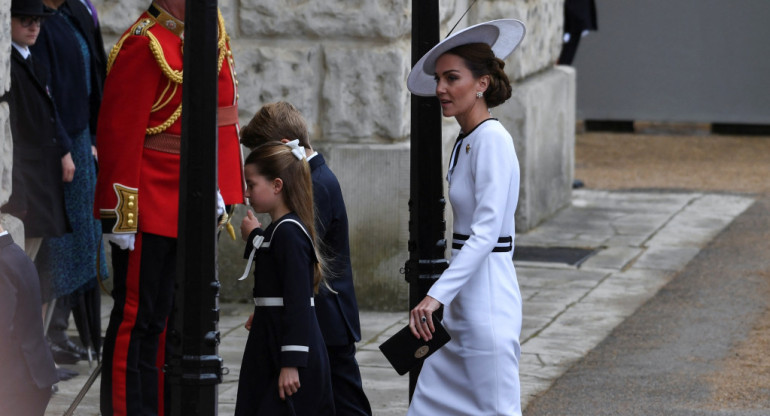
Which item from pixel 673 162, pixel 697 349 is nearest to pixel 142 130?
pixel 697 349

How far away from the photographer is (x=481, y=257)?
4.27 metres

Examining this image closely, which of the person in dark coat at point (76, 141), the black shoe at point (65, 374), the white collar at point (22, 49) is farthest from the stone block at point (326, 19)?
the black shoe at point (65, 374)

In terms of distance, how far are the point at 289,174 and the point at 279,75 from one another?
11.9 feet

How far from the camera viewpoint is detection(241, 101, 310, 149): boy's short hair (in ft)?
16.0

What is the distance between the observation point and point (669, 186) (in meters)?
13.6

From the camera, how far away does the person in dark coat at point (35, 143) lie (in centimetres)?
585

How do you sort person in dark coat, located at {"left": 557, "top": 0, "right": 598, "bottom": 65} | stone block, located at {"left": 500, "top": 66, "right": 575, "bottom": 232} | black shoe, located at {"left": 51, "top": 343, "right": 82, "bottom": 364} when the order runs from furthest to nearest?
person in dark coat, located at {"left": 557, "top": 0, "right": 598, "bottom": 65}
stone block, located at {"left": 500, "top": 66, "right": 575, "bottom": 232}
black shoe, located at {"left": 51, "top": 343, "right": 82, "bottom": 364}

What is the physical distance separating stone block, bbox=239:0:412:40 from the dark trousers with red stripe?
2.88 meters

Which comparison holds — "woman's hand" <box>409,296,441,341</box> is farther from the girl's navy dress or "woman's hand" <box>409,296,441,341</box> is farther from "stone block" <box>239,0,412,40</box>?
"stone block" <box>239,0,412,40</box>

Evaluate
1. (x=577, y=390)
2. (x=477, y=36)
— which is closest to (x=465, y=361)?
(x=477, y=36)

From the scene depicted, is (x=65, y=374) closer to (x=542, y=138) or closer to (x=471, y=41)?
(x=471, y=41)

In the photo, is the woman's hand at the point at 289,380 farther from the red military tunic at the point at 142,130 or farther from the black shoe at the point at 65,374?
the black shoe at the point at 65,374

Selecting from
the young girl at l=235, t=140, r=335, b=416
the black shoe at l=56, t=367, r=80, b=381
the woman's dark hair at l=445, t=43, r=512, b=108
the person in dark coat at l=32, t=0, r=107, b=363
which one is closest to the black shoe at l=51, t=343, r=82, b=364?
the person in dark coat at l=32, t=0, r=107, b=363

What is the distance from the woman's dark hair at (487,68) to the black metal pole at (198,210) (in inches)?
33.9
